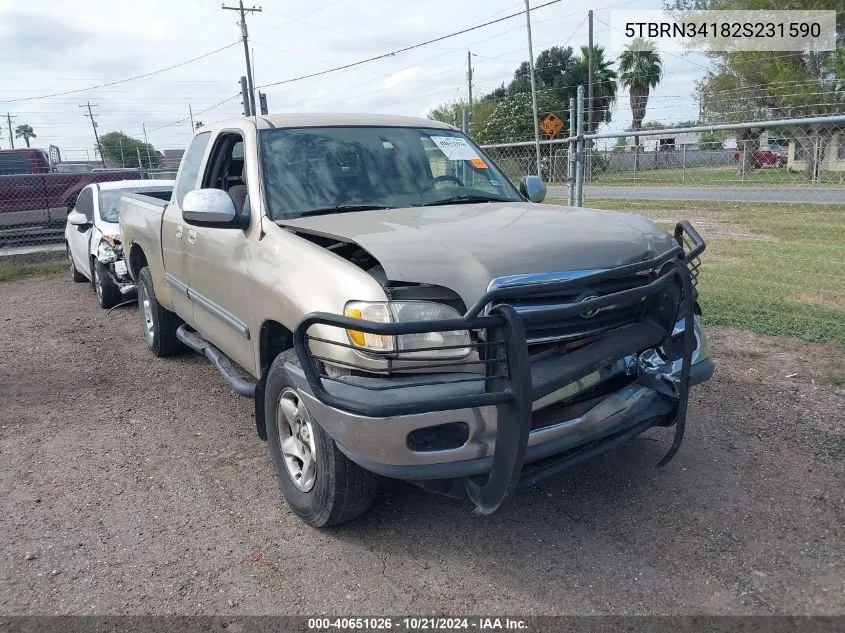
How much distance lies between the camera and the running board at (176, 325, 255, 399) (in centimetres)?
407

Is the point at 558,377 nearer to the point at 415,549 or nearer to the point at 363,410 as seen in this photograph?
the point at 363,410

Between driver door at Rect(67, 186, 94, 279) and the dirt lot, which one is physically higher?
driver door at Rect(67, 186, 94, 279)

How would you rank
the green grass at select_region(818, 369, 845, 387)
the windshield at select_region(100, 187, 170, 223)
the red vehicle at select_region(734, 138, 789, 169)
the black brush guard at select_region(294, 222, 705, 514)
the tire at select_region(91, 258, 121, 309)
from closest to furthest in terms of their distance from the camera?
the black brush guard at select_region(294, 222, 705, 514)
the green grass at select_region(818, 369, 845, 387)
the tire at select_region(91, 258, 121, 309)
the windshield at select_region(100, 187, 170, 223)
the red vehicle at select_region(734, 138, 789, 169)

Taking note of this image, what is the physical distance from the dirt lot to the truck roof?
1991 mm

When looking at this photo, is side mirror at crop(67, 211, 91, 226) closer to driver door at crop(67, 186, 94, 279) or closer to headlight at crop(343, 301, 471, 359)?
driver door at crop(67, 186, 94, 279)

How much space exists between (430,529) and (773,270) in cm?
726

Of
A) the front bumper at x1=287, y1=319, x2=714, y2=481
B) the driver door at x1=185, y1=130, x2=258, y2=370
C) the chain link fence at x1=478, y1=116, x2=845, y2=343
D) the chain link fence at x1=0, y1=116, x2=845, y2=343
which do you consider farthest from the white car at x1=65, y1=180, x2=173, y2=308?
the front bumper at x1=287, y1=319, x2=714, y2=481

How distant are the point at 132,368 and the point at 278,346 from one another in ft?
9.99

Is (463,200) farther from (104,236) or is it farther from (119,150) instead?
(119,150)

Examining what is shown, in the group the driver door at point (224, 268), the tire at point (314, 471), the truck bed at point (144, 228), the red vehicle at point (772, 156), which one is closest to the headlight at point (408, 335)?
the tire at point (314, 471)

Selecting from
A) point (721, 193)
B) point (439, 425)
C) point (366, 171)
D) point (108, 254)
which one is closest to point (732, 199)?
point (721, 193)

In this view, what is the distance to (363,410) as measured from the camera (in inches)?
104

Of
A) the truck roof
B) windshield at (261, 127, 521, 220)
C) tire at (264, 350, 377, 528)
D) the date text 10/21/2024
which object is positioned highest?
the truck roof

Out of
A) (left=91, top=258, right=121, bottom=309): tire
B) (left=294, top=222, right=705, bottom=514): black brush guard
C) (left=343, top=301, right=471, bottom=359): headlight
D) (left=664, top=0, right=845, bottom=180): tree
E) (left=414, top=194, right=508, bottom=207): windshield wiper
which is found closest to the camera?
(left=294, top=222, right=705, bottom=514): black brush guard
